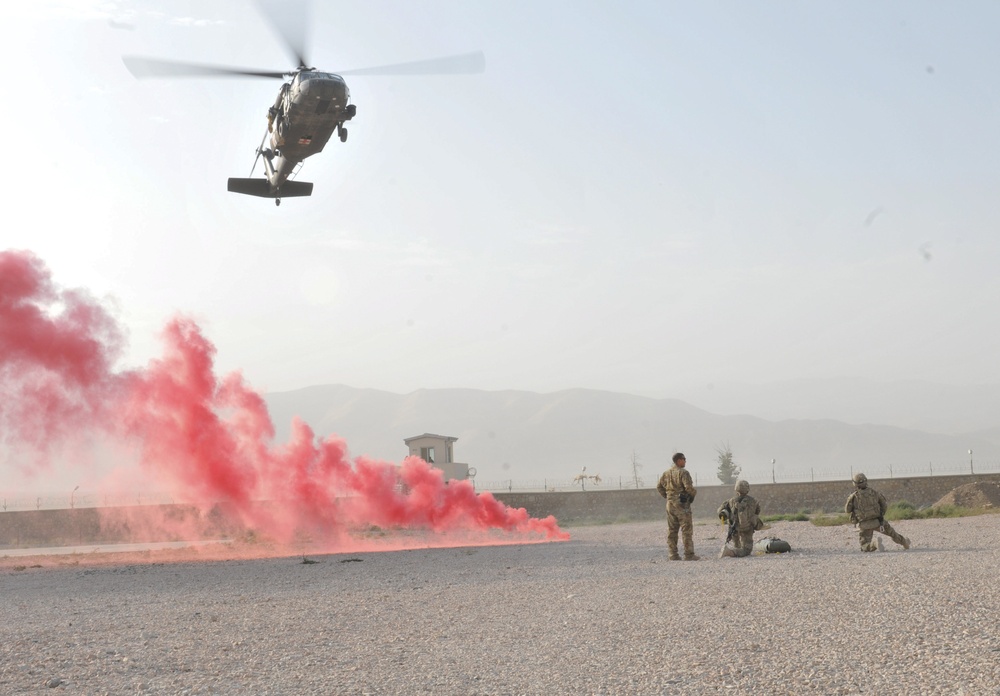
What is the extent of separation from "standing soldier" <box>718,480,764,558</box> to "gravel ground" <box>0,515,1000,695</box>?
63 centimetres

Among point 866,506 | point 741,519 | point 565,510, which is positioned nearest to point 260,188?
point 741,519

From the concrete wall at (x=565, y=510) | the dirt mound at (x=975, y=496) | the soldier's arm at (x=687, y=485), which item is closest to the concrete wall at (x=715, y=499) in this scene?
the concrete wall at (x=565, y=510)

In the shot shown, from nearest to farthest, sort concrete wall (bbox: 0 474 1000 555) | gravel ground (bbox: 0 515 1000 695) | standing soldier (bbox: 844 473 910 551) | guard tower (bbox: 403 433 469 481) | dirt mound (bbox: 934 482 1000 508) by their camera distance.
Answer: gravel ground (bbox: 0 515 1000 695) < standing soldier (bbox: 844 473 910 551) < dirt mound (bbox: 934 482 1000 508) < concrete wall (bbox: 0 474 1000 555) < guard tower (bbox: 403 433 469 481)

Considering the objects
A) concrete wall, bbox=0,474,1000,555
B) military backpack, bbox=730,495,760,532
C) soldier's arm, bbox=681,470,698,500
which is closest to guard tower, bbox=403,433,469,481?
concrete wall, bbox=0,474,1000,555

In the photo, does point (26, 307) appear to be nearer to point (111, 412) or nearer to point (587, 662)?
point (111, 412)

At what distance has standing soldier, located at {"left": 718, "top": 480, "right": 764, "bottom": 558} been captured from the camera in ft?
61.4

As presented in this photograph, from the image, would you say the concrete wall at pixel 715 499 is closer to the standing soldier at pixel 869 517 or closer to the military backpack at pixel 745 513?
the standing soldier at pixel 869 517

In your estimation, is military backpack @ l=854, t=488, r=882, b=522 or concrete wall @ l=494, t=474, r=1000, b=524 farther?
concrete wall @ l=494, t=474, r=1000, b=524

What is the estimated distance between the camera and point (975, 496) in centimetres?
3706

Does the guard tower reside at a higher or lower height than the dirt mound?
higher

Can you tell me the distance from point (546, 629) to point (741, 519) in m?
8.67

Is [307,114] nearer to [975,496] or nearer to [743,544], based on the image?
[743,544]

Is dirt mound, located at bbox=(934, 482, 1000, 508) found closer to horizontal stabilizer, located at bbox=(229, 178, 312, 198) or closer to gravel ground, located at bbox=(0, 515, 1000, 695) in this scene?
gravel ground, located at bbox=(0, 515, 1000, 695)

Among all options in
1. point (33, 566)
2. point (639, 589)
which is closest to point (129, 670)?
point (639, 589)
